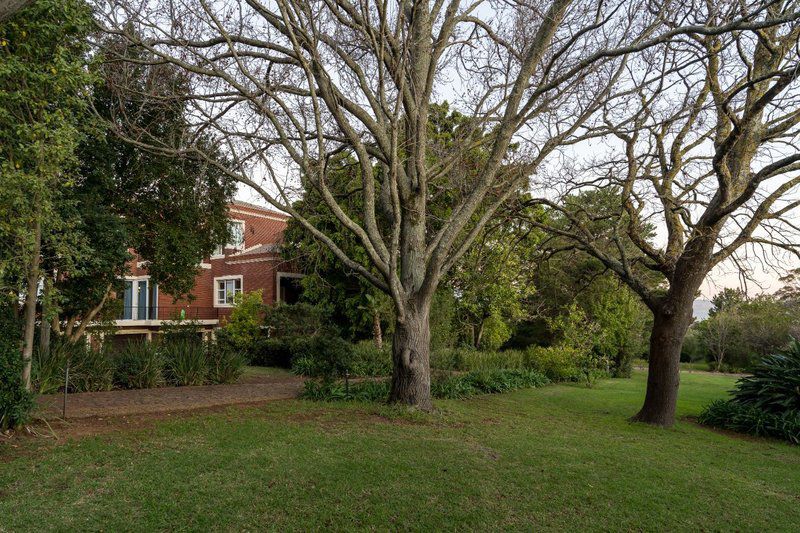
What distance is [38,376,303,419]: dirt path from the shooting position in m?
9.66

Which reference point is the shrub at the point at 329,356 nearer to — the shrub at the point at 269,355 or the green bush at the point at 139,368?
the green bush at the point at 139,368

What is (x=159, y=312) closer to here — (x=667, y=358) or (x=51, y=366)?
(x=51, y=366)

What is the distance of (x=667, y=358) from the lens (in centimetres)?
1061

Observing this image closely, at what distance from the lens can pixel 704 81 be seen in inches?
414

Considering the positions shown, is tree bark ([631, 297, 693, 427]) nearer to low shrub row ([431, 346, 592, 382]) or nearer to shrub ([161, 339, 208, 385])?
low shrub row ([431, 346, 592, 382])

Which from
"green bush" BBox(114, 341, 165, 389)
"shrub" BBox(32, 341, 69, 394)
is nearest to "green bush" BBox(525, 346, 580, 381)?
"green bush" BBox(114, 341, 165, 389)

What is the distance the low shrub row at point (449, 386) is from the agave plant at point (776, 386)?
564 centimetres

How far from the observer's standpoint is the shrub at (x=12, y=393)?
7023 mm

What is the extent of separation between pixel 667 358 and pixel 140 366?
1136 cm

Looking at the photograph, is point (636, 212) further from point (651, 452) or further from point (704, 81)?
point (651, 452)

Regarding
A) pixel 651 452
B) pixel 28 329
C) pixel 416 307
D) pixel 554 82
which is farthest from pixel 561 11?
pixel 28 329

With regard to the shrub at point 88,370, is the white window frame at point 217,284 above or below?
above

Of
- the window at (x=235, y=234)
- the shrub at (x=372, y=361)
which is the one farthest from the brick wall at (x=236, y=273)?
the shrub at (x=372, y=361)

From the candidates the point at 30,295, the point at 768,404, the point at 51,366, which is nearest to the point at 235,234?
the point at 51,366
